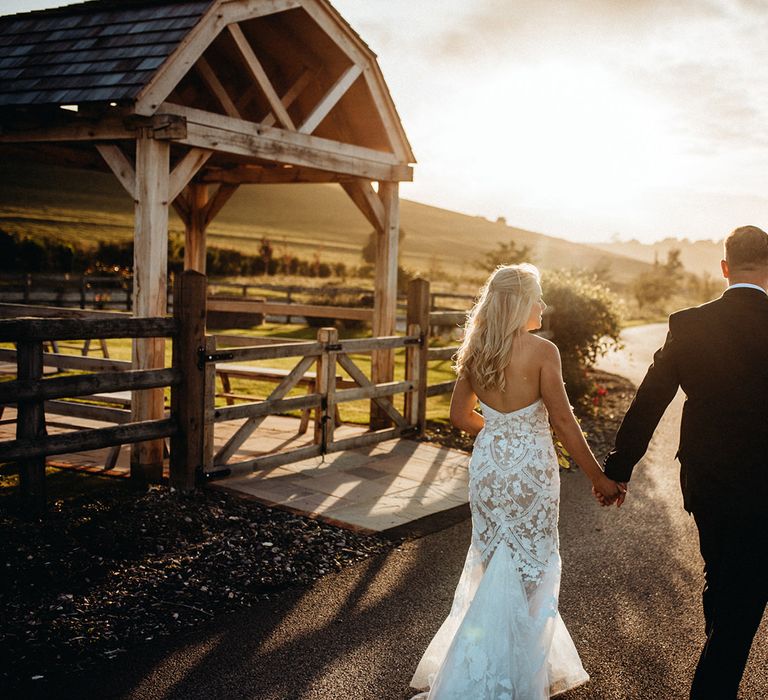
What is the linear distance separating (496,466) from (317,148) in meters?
6.98

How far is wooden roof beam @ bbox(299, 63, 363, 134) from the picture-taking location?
389 inches

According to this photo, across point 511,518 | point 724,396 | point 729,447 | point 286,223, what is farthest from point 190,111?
point 286,223

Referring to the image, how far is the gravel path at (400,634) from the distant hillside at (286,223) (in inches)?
2023

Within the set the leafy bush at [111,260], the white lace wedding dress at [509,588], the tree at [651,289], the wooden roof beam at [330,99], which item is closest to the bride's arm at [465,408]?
the white lace wedding dress at [509,588]

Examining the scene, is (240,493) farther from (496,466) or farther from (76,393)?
(496,466)

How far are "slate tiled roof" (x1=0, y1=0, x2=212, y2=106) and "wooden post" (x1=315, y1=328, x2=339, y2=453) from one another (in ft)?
10.4

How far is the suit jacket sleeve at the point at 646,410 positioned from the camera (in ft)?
12.5

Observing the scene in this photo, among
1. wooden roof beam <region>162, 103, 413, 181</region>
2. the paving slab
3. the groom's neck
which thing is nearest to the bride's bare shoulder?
the groom's neck

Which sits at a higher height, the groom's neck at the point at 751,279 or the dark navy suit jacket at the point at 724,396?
the groom's neck at the point at 751,279

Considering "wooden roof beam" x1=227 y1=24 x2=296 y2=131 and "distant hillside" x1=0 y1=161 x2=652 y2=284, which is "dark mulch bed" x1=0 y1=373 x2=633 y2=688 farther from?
"distant hillside" x1=0 y1=161 x2=652 y2=284

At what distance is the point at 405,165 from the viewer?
1133 centimetres

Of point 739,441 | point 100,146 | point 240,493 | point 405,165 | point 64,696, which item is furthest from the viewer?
point 405,165

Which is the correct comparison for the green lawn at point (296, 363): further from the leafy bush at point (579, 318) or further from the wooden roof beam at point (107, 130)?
the wooden roof beam at point (107, 130)

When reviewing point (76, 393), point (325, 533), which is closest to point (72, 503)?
point (76, 393)
